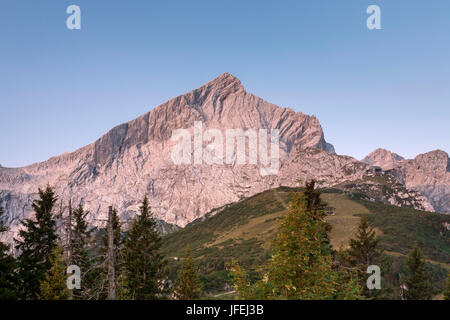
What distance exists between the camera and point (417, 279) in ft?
229

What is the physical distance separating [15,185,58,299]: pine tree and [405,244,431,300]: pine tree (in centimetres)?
6863

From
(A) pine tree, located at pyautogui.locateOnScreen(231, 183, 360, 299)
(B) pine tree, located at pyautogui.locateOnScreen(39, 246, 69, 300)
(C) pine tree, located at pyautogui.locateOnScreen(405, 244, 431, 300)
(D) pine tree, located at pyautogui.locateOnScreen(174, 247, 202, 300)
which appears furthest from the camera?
(C) pine tree, located at pyautogui.locateOnScreen(405, 244, 431, 300)

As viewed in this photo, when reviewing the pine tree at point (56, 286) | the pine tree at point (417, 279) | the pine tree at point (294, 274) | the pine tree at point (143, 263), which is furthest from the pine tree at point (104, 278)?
the pine tree at point (417, 279)

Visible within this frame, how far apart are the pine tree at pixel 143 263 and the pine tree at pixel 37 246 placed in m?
9.37

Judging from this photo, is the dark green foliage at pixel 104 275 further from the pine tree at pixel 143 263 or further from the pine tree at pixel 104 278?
the pine tree at pixel 143 263

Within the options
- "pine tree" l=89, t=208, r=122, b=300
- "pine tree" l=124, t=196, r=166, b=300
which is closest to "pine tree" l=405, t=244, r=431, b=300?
"pine tree" l=124, t=196, r=166, b=300

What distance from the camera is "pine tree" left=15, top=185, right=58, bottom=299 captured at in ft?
119

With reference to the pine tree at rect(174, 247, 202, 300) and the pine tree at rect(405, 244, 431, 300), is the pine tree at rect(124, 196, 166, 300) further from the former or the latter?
the pine tree at rect(405, 244, 431, 300)

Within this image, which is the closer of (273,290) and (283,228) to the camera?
(273,290)

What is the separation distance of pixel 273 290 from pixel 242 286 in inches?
72.4
